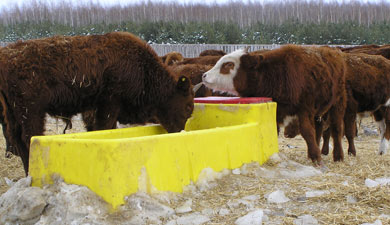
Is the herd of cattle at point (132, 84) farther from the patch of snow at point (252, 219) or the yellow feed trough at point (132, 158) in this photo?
the patch of snow at point (252, 219)

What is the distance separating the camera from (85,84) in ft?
21.6

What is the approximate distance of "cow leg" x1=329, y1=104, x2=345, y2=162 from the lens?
795cm

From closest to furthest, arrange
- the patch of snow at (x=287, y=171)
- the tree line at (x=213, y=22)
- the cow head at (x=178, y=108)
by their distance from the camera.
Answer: the patch of snow at (x=287, y=171), the cow head at (x=178, y=108), the tree line at (x=213, y=22)

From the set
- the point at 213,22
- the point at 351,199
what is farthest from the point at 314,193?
the point at 213,22

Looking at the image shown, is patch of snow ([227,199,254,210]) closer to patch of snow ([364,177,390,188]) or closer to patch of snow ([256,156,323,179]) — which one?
patch of snow ([256,156,323,179])

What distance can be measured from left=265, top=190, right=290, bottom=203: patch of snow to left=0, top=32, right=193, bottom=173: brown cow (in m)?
2.40

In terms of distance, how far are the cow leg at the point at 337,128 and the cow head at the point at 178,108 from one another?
2.42 m

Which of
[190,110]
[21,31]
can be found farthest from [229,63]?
[21,31]

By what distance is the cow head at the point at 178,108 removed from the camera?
7.04m

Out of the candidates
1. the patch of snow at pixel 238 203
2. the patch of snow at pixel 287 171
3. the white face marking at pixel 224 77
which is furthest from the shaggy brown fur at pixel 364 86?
the patch of snow at pixel 238 203

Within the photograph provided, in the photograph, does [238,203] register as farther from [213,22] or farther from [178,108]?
[213,22]

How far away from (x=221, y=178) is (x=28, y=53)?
2.96 meters

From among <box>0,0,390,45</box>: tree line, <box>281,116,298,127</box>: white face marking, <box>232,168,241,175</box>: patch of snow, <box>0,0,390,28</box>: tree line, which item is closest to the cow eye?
<box>281,116,298,127</box>: white face marking

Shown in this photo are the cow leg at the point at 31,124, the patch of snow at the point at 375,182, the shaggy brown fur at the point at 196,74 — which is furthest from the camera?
the shaggy brown fur at the point at 196,74
